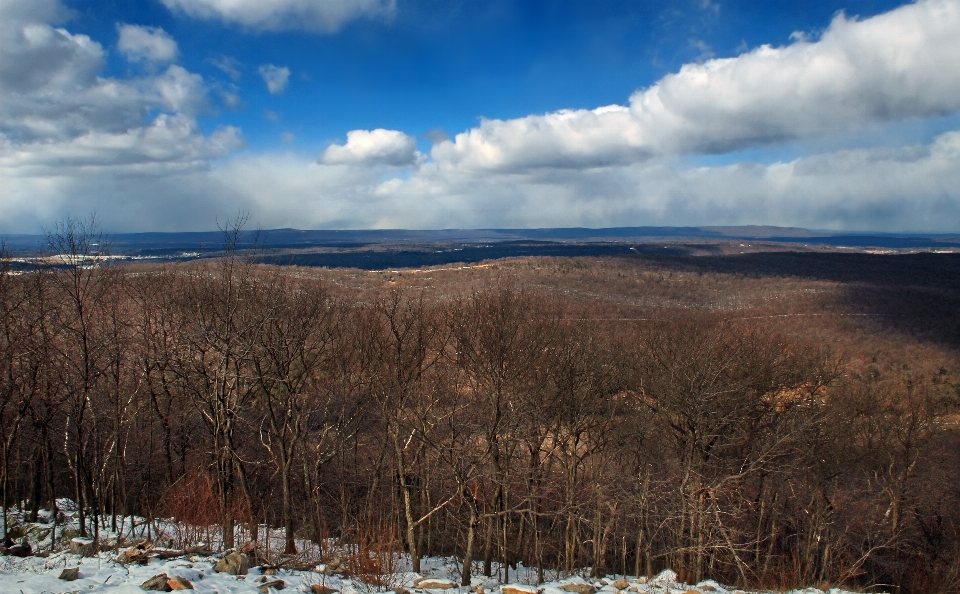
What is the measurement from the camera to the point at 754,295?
83375mm

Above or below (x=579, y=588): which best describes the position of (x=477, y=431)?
above

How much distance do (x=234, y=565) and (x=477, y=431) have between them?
36.3ft

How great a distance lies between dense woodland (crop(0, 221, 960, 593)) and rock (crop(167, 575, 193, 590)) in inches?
205

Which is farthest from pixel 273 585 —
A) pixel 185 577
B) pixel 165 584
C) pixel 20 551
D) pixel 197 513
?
pixel 197 513

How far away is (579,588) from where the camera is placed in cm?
1196

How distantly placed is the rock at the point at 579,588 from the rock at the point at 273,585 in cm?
594

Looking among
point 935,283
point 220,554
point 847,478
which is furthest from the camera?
point 935,283

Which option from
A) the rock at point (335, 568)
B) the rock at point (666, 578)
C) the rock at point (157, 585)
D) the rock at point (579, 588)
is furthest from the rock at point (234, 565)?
the rock at point (666, 578)

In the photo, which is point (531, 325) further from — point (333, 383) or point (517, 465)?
point (333, 383)

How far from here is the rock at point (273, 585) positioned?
9.65 m

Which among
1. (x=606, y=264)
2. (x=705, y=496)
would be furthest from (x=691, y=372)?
(x=606, y=264)

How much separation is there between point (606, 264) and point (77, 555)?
10777cm

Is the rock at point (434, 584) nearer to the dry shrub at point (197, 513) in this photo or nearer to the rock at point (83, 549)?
the dry shrub at point (197, 513)

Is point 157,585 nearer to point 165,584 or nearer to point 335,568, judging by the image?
point 165,584
